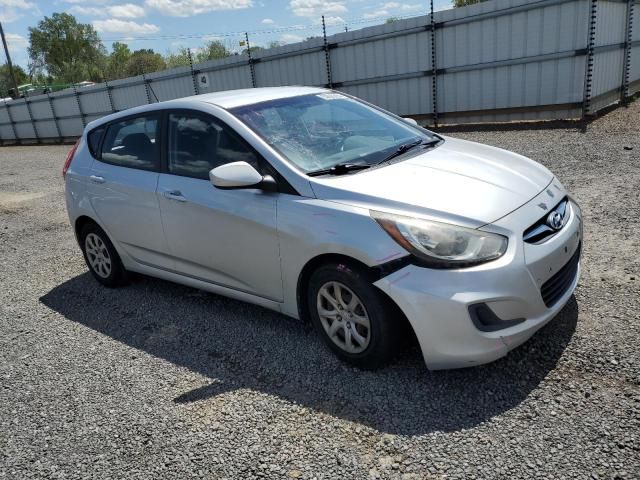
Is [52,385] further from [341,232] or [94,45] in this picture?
[94,45]

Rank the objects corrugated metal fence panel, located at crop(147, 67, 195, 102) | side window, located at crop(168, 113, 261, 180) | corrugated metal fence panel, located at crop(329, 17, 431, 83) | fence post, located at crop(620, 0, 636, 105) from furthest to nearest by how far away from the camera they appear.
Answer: corrugated metal fence panel, located at crop(147, 67, 195, 102), corrugated metal fence panel, located at crop(329, 17, 431, 83), fence post, located at crop(620, 0, 636, 105), side window, located at crop(168, 113, 261, 180)

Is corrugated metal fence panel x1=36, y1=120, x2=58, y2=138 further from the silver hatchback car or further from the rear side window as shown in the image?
the silver hatchback car

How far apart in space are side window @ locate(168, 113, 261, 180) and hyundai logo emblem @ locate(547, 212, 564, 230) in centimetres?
179

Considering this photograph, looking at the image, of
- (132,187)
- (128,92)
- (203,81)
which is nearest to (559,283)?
(132,187)

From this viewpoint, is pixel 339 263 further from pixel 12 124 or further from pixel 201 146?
pixel 12 124

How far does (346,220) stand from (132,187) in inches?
86.4

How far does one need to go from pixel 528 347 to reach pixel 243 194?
2001mm

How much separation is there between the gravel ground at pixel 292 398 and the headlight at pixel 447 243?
0.74 metres

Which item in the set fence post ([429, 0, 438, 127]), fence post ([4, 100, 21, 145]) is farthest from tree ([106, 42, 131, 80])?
fence post ([429, 0, 438, 127])

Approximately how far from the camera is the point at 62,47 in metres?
79.9

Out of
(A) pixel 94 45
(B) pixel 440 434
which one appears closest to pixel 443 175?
(B) pixel 440 434

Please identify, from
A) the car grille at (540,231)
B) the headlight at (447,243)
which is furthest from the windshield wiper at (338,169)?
the car grille at (540,231)

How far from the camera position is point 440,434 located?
2.61 meters

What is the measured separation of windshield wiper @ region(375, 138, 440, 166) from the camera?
3.53 meters
